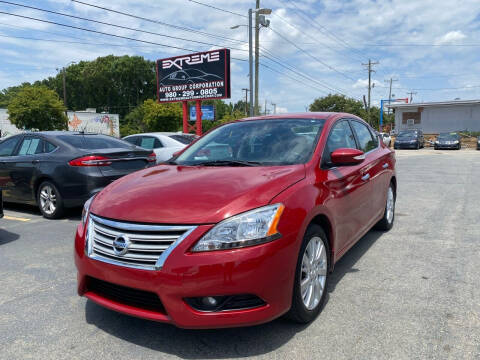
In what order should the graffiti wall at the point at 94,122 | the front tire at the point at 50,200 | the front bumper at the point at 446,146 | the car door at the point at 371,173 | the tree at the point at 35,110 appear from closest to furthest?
the car door at the point at 371,173
the front tire at the point at 50,200
the front bumper at the point at 446,146
the tree at the point at 35,110
the graffiti wall at the point at 94,122

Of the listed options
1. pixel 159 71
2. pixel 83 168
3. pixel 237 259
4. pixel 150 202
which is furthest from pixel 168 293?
pixel 159 71

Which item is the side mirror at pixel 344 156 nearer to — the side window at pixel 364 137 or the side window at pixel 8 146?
the side window at pixel 364 137

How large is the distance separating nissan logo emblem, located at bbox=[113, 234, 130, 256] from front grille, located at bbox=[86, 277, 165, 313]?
22cm

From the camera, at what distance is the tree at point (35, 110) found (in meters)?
39.1

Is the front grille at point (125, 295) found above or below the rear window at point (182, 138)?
below

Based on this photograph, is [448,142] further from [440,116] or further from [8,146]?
[8,146]

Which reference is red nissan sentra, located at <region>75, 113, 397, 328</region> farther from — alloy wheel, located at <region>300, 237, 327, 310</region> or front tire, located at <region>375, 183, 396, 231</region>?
front tire, located at <region>375, 183, 396, 231</region>

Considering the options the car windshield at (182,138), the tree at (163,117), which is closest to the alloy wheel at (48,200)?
the car windshield at (182,138)

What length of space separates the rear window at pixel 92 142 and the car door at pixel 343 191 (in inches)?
166

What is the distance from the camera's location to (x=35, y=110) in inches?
1543

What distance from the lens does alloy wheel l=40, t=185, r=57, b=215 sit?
638cm

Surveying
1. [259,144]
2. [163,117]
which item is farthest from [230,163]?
[163,117]

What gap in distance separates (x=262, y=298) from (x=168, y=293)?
1.84ft

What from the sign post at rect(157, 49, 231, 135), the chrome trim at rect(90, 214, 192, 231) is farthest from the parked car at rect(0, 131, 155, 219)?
the sign post at rect(157, 49, 231, 135)
